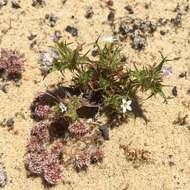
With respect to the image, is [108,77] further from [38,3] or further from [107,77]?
[38,3]

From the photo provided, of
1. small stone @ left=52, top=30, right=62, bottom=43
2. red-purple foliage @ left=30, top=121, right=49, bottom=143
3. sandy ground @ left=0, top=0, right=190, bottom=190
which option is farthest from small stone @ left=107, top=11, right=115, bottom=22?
red-purple foliage @ left=30, top=121, right=49, bottom=143

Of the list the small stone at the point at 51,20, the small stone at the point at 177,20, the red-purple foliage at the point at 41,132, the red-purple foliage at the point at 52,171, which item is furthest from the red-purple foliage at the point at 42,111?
the small stone at the point at 177,20

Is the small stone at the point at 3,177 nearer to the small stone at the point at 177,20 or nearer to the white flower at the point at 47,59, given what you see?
the white flower at the point at 47,59

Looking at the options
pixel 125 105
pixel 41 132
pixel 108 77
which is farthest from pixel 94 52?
pixel 41 132

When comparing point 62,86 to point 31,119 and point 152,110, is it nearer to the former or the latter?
point 31,119

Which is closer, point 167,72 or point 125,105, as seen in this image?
point 125,105

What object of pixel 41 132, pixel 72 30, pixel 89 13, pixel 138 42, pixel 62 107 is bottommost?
pixel 41 132
